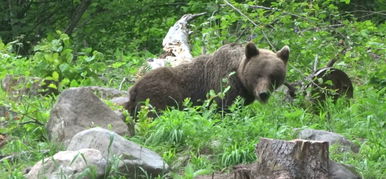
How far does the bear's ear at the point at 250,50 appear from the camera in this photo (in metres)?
7.85

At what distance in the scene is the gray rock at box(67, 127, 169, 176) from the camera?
16.7 ft

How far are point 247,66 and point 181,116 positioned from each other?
1846 millimetres

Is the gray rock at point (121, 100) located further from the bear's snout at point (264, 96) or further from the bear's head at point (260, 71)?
the bear's snout at point (264, 96)

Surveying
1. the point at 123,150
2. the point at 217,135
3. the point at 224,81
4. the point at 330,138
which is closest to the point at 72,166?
the point at 123,150

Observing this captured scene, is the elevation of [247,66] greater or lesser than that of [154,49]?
greater

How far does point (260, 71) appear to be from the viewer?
7840 mm

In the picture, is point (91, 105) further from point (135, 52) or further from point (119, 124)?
point (135, 52)

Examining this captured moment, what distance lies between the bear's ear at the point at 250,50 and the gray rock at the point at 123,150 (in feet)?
9.06

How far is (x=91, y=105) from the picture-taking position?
6.30 meters

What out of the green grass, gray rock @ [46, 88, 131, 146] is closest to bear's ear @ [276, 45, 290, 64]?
the green grass

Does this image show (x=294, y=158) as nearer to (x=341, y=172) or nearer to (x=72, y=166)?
(x=341, y=172)

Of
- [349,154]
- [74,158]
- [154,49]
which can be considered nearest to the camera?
[74,158]

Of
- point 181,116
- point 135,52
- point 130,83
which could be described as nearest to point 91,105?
point 181,116

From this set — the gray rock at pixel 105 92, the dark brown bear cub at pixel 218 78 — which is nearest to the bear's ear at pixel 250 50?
the dark brown bear cub at pixel 218 78
